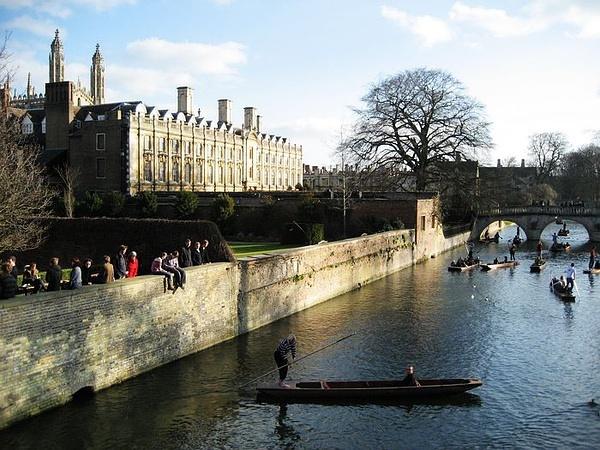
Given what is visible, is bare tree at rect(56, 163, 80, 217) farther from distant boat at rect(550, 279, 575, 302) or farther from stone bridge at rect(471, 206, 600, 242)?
stone bridge at rect(471, 206, 600, 242)

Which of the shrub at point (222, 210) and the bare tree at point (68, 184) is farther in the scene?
the shrub at point (222, 210)

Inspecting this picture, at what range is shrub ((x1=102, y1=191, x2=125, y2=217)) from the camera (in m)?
47.5

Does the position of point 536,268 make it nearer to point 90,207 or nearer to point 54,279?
point 54,279

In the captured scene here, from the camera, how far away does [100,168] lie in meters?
55.5

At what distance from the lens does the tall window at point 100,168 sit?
5531 centimetres

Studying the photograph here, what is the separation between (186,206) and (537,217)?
34.7 m

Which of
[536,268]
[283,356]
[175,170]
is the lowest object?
[283,356]

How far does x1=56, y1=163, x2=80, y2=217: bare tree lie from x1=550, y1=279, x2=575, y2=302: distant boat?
30.2m

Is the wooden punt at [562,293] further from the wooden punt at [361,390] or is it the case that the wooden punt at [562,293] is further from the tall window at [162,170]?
the tall window at [162,170]

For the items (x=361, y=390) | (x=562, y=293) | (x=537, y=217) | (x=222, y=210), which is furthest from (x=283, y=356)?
(x=537, y=217)

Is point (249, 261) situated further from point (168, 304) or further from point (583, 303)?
point (583, 303)

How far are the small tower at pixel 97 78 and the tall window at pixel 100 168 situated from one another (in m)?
29.5

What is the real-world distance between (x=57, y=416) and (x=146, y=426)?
2.04 meters

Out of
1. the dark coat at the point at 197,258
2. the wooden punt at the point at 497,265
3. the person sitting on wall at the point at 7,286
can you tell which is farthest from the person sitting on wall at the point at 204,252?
the wooden punt at the point at 497,265
